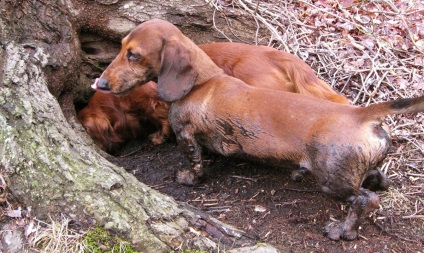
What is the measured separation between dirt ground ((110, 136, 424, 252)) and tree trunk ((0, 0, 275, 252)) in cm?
34

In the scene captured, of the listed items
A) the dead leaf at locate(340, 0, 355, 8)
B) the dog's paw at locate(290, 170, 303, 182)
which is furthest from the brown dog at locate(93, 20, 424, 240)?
the dead leaf at locate(340, 0, 355, 8)

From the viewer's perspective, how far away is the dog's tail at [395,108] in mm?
2755

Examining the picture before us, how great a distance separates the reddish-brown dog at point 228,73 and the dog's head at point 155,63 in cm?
65

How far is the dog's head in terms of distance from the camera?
12.0 feet

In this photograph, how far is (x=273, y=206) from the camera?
11.7ft

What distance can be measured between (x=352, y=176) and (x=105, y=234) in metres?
1.59

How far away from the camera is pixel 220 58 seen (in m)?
4.31

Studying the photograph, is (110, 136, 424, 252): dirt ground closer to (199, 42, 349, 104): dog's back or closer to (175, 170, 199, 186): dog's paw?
(175, 170, 199, 186): dog's paw

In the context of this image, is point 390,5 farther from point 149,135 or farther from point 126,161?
point 126,161

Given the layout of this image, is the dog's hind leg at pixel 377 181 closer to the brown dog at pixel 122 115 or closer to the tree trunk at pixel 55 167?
the tree trunk at pixel 55 167

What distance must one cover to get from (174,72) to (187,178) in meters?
0.93

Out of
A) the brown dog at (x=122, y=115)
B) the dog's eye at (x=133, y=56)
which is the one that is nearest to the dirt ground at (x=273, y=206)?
the brown dog at (x=122, y=115)

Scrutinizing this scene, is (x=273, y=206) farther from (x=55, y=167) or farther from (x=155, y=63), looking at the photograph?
(x=55, y=167)

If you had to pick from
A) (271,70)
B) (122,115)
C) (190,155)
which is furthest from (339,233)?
(122,115)
